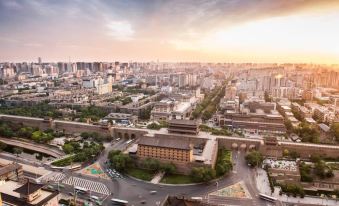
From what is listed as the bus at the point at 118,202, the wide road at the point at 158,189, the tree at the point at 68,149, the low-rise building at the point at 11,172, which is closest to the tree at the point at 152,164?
the wide road at the point at 158,189

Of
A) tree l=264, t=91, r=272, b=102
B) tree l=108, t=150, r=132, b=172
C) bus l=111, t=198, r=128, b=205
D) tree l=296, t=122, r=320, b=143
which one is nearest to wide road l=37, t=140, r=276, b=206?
bus l=111, t=198, r=128, b=205

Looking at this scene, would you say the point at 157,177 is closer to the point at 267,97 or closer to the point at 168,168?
the point at 168,168

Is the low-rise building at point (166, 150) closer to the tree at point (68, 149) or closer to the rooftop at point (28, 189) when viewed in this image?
the tree at point (68, 149)

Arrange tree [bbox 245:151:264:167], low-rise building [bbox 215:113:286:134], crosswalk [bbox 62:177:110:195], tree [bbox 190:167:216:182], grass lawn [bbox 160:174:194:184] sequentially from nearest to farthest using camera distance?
crosswalk [bbox 62:177:110:195] → tree [bbox 190:167:216:182] → grass lawn [bbox 160:174:194:184] → tree [bbox 245:151:264:167] → low-rise building [bbox 215:113:286:134]

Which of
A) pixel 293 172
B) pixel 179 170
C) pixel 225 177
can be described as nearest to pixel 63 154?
pixel 179 170

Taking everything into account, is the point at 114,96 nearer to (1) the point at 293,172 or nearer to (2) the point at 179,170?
(2) the point at 179,170

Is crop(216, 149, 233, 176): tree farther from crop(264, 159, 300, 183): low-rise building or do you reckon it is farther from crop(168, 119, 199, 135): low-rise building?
crop(168, 119, 199, 135): low-rise building

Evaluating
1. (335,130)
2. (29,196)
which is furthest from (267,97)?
(29,196)
